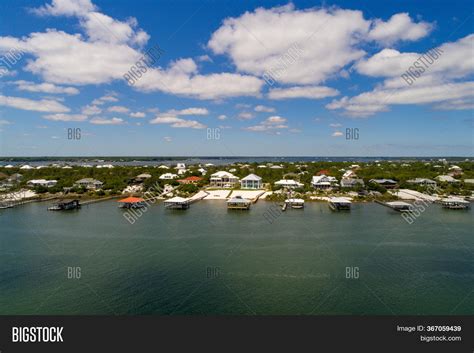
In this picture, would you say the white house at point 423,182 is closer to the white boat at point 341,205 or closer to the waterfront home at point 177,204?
the white boat at point 341,205

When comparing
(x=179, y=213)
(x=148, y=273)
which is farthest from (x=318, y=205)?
(x=148, y=273)

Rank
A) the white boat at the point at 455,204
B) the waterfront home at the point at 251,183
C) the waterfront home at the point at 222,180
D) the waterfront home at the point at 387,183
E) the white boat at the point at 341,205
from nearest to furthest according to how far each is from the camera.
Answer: the white boat at the point at 341,205 < the white boat at the point at 455,204 < the waterfront home at the point at 387,183 < the waterfront home at the point at 251,183 < the waterfront home at the point at 222,180

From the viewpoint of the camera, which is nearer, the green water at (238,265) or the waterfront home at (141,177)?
the green water at (238,265)

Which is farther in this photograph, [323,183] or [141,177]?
[141,177]

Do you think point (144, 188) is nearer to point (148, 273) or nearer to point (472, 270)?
point (148, 273)

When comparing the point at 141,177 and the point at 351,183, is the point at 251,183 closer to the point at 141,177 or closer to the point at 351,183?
the point at 351,183

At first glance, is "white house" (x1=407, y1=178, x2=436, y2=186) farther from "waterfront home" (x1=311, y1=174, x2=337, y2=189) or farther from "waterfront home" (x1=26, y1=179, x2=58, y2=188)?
"waterfront home" (x1=26, y1=179, x2=58, y2=188)

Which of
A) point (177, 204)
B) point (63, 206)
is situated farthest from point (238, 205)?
point (63, 206)

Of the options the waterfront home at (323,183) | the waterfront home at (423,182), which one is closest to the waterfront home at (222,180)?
the waterfront home at (323,183)
